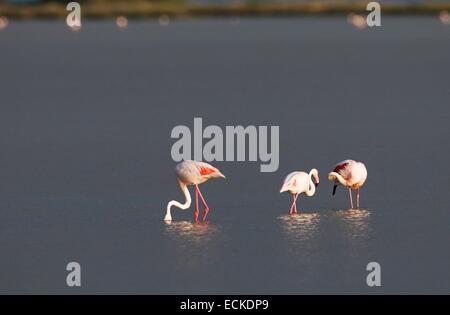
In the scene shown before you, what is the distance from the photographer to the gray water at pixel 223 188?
13273 millimetres

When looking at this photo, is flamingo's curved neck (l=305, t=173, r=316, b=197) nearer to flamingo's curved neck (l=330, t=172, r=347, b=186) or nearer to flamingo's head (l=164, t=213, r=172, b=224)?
flamingo's curved neck (l=330, t=172, r=347, b=186)

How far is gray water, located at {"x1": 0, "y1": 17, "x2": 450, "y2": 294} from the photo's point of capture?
1327 cm

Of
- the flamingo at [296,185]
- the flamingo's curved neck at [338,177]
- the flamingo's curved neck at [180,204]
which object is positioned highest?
the flamingo's curved neck at [338,177]

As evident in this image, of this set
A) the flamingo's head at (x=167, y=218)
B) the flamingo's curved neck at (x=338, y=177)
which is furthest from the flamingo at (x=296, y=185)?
the flamingo's head at (x=167, y=218)

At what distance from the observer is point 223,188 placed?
57.0 feet

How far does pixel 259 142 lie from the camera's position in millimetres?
22547

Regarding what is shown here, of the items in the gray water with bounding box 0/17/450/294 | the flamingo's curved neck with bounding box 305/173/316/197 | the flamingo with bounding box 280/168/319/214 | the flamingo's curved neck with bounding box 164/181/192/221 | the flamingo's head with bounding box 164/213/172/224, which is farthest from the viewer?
the flamingo's curved neck with bounding box 305/173/316/197

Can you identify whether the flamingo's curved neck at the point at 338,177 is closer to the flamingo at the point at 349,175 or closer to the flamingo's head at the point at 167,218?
the flamingo at the point at 349,175

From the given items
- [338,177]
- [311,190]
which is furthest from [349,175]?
[311,190]

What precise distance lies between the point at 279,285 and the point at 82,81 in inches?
1008

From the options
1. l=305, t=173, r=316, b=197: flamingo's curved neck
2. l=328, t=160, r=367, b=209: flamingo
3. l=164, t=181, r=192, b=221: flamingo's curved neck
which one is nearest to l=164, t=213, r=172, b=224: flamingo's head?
l=164, t=181, r=192, b=221: flamingo's curved neck
